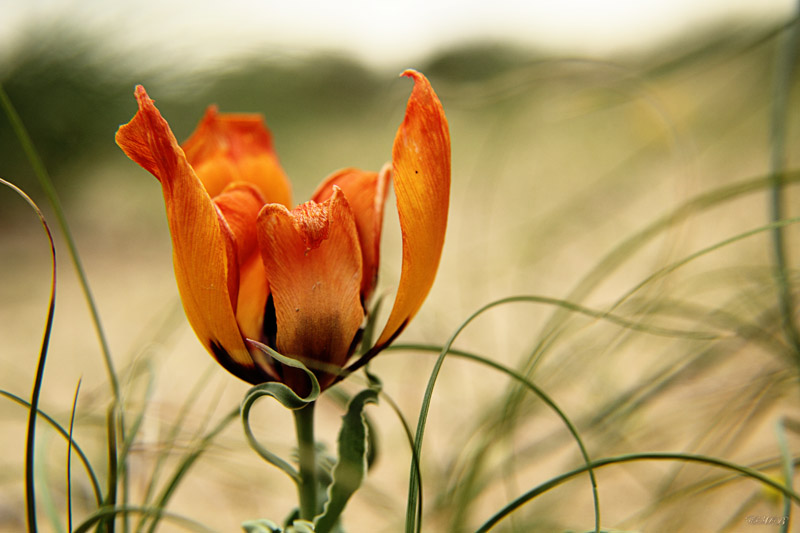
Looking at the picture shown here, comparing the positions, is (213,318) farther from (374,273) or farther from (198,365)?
(198,365)

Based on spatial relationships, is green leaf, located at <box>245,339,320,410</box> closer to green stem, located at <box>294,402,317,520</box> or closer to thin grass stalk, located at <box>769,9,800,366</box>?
green stem, located at <box>294,402,317,520</box>

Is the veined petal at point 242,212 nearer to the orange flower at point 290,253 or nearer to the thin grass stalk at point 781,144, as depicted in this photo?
the orange flower at point 290,253

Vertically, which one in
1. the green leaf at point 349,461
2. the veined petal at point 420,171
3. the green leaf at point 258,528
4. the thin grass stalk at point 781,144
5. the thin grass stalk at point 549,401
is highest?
the thin grass stalk at point 781,144

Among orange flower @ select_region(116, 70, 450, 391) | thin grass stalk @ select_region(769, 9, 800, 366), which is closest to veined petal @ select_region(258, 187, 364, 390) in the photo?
orange flower @ select_region(116, 70, 450, 391)

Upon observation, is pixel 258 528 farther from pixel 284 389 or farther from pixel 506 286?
pixel 506 286

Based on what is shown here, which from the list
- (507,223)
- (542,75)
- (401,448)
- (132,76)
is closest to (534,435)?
(401,448)

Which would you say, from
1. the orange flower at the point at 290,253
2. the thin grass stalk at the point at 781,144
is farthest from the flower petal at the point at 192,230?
the thin grass stalk at the point at 781,144
